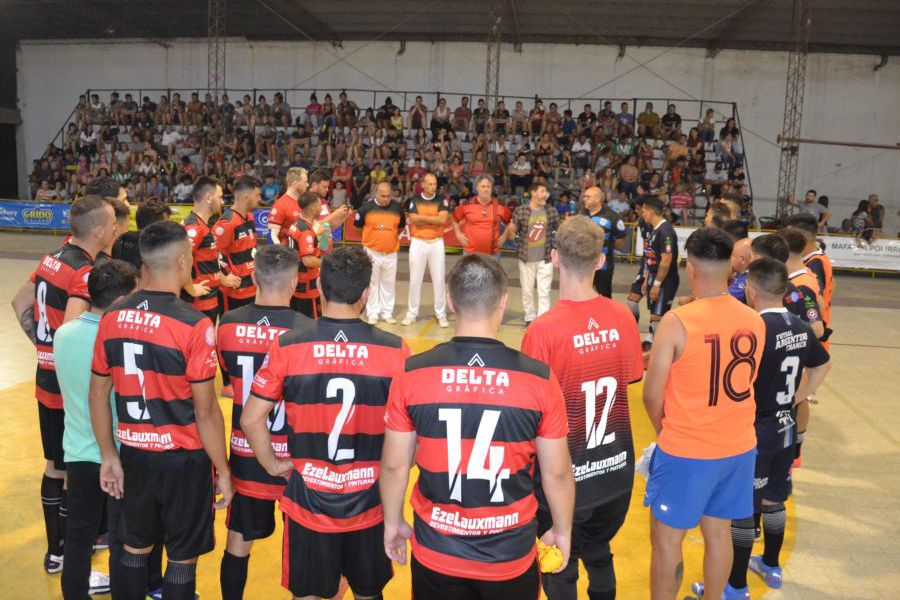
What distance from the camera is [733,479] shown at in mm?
3488

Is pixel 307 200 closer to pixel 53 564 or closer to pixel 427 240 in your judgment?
pixel 427 240

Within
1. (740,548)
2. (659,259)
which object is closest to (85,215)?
(740,548)

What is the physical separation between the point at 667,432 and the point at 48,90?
100 ft

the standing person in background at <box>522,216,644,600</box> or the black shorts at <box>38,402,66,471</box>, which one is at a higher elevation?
the standing person in background at <box>522,216,644,600</box>

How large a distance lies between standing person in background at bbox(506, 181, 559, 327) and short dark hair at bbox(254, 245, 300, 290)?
22.8ft

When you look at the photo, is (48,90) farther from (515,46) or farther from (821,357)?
(821,357)

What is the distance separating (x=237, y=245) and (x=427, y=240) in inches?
151

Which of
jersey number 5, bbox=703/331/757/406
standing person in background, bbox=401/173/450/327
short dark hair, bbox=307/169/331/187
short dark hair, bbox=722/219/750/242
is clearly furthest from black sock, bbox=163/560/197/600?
standing person in background, bbox=401/173/450/327

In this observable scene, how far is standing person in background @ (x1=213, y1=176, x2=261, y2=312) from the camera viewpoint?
278 inches

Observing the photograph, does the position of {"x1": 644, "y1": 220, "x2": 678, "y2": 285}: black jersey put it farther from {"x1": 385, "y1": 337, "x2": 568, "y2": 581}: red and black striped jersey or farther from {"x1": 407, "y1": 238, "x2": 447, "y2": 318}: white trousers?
{"x1": 385, "y1": 337, "x2": 568, "y2": 581}: red and black striped jersey

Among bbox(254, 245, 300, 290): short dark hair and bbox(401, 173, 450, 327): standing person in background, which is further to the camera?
bbox(401, 173, 450, 327): standing person in background

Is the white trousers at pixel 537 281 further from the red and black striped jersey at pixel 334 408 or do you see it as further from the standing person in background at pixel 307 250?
the red and black striped jersey at pixel 334 408

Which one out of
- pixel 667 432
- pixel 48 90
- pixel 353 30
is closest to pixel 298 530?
pixel 667 432

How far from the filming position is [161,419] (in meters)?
3.25
